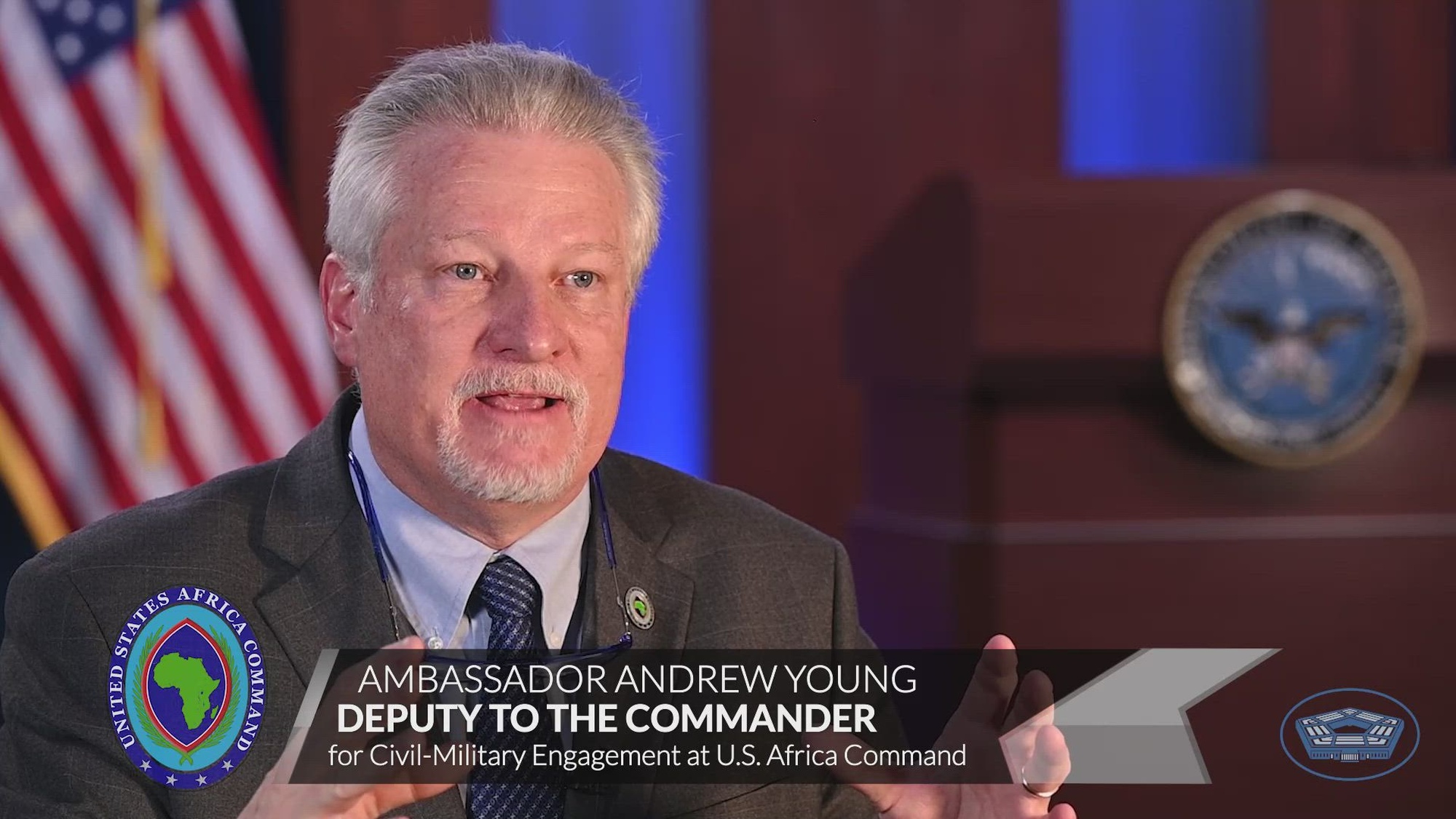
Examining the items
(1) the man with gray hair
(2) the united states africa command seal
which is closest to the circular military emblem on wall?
(1) the man with gray hair

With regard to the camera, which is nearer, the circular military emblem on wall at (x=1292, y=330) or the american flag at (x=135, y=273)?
the circular military emblem on wall at (x=1292, y=330)

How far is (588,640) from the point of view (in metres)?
1.53

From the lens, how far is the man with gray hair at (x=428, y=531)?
1.38 meters

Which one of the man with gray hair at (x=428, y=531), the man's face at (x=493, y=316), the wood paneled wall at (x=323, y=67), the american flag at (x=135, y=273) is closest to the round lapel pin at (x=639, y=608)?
the man with gray hair at (x=428, y=531)

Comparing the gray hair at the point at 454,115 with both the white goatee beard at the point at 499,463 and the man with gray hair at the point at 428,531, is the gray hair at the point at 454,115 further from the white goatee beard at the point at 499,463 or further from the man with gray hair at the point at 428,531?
the white goatee beard at the point at 499,463

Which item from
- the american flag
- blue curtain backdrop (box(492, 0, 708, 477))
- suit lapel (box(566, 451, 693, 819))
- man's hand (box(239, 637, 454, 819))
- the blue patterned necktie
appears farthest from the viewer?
blue curtain backdrop (box(492, 0, 708, 477))

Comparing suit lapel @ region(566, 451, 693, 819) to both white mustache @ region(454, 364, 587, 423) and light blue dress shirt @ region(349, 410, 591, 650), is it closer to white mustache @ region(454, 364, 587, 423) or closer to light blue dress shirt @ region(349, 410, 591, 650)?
light blue dress shirt @ region(349, 410, 591, 650)

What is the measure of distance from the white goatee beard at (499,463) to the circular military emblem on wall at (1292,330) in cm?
198

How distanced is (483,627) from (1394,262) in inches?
91.7

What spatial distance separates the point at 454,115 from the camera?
4.91 ft

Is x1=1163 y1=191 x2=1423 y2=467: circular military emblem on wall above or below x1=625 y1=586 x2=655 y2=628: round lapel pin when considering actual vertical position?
below

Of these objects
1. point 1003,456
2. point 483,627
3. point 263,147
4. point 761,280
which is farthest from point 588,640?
point 761,280

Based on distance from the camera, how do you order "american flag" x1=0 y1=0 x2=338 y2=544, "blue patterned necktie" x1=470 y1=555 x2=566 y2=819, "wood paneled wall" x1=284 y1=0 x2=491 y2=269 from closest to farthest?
"blue patterned necktie" x1=470 y1=555 x2=566 y2=819 < "american flag" x1=0 y1=0 x2=338 y2=544 < "wood paneled wall" x1=284 y1=0 x2=491 y2=269

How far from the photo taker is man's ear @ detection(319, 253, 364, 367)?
1.57m
